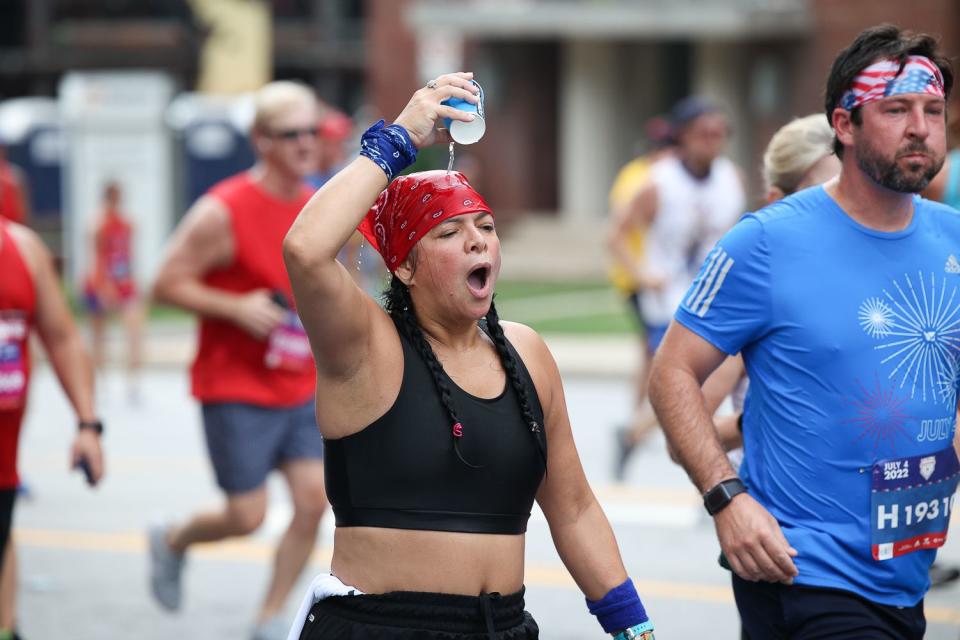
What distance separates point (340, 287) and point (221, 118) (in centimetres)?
2575

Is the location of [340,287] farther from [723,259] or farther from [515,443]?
[723,259]

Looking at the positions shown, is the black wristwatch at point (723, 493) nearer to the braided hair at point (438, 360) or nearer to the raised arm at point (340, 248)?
the braided hair at point (438, 360)

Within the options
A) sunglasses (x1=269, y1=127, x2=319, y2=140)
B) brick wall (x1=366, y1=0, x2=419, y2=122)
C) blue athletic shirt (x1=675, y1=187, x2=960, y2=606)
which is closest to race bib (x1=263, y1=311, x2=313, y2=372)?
sunglasses (x1=269, y1=127, x2=319, y2=140)

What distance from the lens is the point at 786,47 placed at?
30.9m

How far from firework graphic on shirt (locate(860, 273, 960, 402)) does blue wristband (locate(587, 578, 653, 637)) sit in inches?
32.3

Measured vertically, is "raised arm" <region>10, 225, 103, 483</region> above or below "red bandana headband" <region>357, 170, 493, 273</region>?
below

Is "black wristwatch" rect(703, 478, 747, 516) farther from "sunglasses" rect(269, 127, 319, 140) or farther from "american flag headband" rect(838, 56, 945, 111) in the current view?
"sunglasses" rect(269, 127, 319, 140)

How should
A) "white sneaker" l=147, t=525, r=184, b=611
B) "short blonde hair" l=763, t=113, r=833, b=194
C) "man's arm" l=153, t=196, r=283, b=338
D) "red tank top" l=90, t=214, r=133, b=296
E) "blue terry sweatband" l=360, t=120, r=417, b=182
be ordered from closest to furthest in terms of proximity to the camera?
1. "blue terry sweatband" l=360, t=120, r=417, b=182
2. "short blonde hair" l=763, t=113, r=833, b=194
3. "man's arm" l=153, t=196, r=283, b=338
4. "white sneaker" l=147, t=525, r=184, b=611
5. "red tank top" l=90, t=214, r=133, b=296

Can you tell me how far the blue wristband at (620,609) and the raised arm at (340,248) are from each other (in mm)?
853

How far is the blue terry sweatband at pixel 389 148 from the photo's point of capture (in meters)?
3.51

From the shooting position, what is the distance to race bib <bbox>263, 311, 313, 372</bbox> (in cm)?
657

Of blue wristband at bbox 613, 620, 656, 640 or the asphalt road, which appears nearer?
blue wristband at bbox 613, 620, 656, 640

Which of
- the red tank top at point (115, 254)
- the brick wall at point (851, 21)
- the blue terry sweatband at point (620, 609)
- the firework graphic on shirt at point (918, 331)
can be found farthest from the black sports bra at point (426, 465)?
the brick wall at point (851, 21)

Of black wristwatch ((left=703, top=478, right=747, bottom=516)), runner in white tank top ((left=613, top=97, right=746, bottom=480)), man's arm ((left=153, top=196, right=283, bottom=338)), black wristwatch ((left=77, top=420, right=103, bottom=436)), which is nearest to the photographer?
black wristwatch ((left=703, top=478, right=747, bottom=516))
